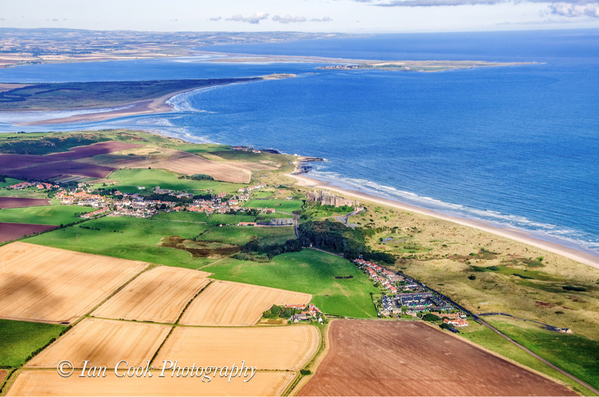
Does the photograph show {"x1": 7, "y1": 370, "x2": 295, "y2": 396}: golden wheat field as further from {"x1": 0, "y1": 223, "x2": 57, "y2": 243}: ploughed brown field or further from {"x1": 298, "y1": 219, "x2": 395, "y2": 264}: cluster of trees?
{"x1": 0, "y1": 223, "x2": 57, "y2": 243}: ploughed brown field

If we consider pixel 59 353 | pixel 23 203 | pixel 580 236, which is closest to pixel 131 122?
pixel 23 203

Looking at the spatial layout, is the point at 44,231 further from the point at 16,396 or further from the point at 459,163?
the point at 459,163

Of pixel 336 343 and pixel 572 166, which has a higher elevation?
pixel 572 166

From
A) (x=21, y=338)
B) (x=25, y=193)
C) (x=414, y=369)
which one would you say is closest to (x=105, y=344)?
(x=21, y=338)

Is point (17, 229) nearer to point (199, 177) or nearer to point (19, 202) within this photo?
point (19, 202)

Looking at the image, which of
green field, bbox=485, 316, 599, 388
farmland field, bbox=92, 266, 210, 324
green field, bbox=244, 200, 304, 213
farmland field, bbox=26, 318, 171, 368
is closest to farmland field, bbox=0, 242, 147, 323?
farmland field, bbox=92, 266, 210, 324

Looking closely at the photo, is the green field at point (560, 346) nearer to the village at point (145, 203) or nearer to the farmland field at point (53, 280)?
the village at point (145, 203)

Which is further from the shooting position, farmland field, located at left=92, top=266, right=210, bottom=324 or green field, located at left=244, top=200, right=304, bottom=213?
green field, located at left=244, top=200, right=304, bottom=213
